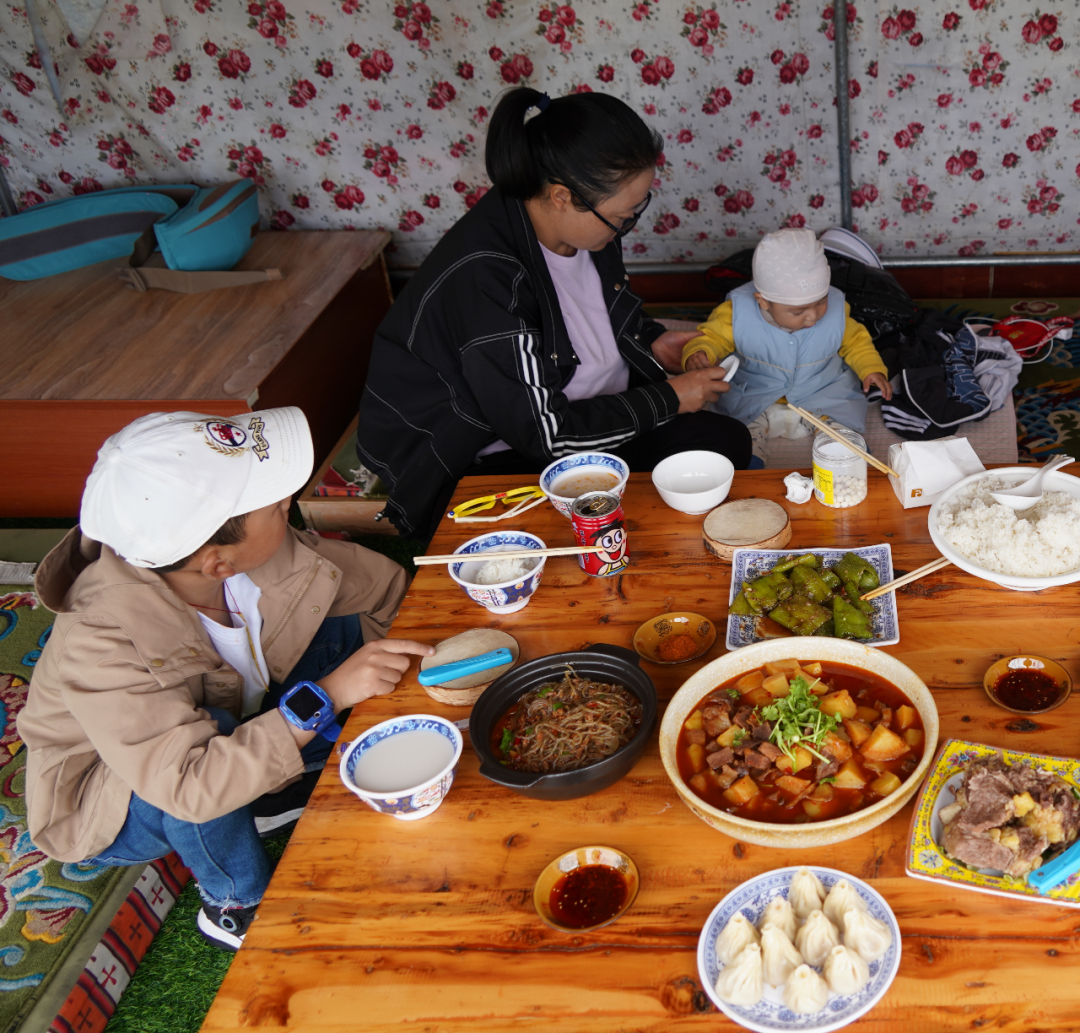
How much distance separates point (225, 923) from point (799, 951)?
4.82ft

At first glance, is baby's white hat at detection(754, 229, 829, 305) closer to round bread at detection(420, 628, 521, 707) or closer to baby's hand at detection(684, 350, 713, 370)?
baby's hand at detection(684, 350, 713, 370)

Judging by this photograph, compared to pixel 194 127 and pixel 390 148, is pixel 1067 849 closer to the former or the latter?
pixel 390 148

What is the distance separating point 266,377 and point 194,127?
190 centimetres

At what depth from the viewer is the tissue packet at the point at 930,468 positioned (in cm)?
186

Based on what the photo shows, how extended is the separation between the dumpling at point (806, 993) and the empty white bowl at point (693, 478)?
3.65 feet

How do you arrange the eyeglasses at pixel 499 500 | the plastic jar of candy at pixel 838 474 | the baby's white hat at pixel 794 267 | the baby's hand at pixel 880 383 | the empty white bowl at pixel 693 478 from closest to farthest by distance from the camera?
the plastic jar of candy at pixel 838 474, the empty white bowl at pixel 693 478, the eyeglasses at pixel 499 500, the baby's white hat at pixel 794 267, the baby's hand at pixel 880 383

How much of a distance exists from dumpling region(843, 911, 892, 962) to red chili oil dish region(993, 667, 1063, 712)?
1.61ft

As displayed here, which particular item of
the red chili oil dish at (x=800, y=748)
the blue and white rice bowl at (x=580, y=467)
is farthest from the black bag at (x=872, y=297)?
the red chili oil dish at (x=800, y=748)

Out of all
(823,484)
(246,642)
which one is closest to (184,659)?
(246,642)

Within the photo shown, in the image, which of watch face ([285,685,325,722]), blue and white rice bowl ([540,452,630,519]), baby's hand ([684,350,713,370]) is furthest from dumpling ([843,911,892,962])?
baby's hand ([684,350,713,370])

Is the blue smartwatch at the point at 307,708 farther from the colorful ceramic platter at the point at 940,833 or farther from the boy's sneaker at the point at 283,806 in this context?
the colorful ceramic platter at the point at 940,833

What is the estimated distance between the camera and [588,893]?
1248 mm

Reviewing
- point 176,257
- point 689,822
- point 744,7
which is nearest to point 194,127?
point 176,257

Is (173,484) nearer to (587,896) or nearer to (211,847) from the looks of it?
(211,847)
